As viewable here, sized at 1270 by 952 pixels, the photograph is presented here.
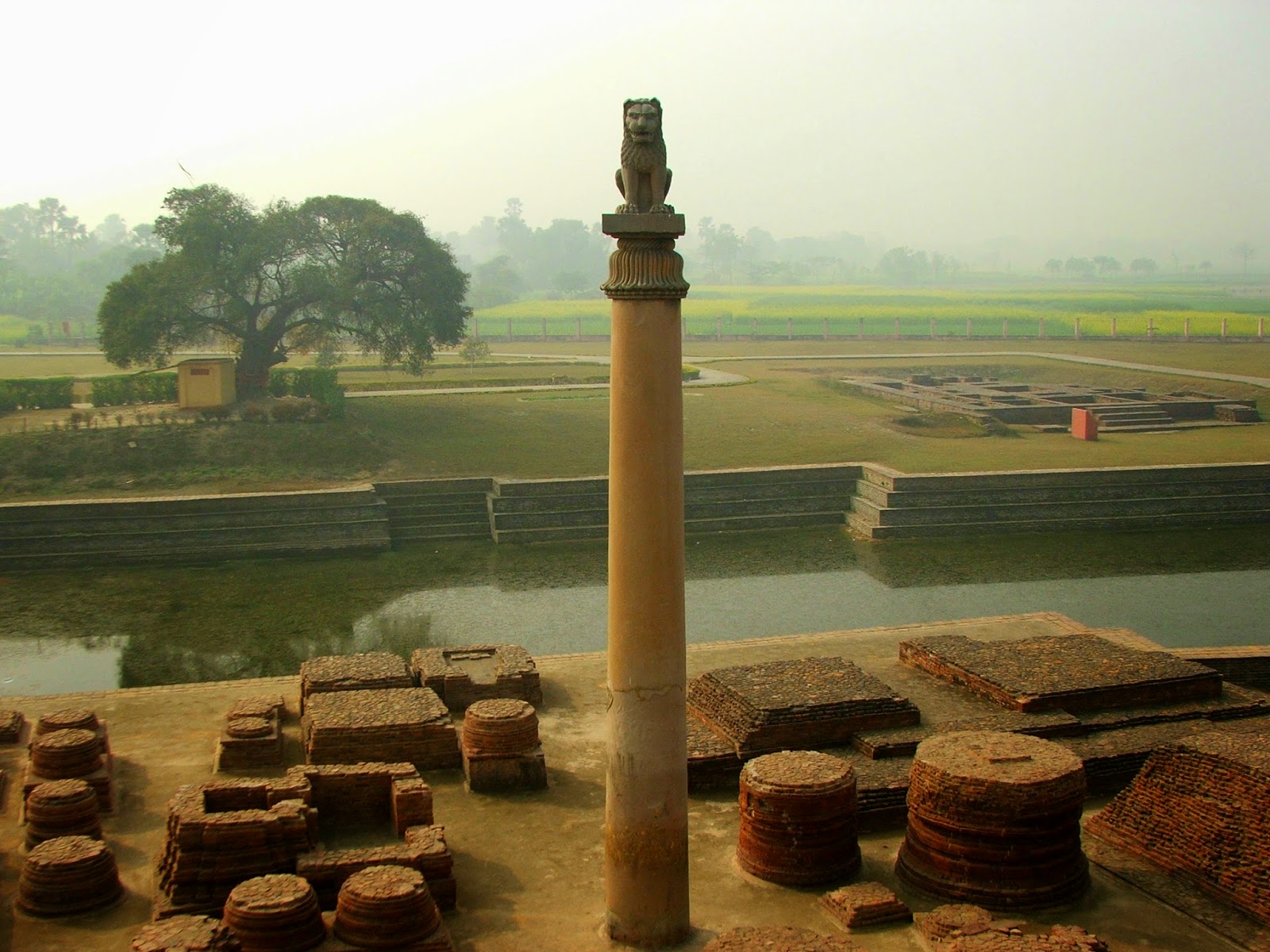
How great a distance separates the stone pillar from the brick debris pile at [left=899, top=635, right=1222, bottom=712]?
4.53 m

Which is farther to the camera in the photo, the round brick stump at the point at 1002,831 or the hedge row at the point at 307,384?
the hedge row at the point at 307,384

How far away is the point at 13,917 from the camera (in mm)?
7645

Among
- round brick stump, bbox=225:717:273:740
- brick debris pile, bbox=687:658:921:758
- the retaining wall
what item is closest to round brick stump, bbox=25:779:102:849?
round brick stump, bbox=225:717:273:740

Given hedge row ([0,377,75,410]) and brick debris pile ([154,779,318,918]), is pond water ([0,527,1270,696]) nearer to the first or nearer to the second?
brick debris pile ([154,779,318,918])

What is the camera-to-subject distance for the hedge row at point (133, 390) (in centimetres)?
2616

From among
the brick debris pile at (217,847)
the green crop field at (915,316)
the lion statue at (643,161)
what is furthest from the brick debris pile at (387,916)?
the green crop field at (915,316)

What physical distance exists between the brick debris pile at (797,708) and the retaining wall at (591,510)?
382 inches

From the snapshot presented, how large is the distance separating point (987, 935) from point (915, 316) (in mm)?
66822

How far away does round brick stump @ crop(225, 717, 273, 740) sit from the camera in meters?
10.1

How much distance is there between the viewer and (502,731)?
9.74 metres

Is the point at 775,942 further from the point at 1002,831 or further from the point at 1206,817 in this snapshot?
the point at 1206,817

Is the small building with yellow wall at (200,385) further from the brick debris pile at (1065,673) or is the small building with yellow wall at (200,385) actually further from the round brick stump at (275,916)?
the round brick stump at (275,916)

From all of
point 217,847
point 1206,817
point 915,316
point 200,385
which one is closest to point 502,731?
point 217,847

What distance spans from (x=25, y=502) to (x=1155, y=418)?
74.1ft
